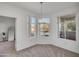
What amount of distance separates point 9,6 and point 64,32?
3025mm

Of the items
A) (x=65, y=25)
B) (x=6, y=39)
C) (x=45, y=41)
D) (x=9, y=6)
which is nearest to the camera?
(x=9, y=6)

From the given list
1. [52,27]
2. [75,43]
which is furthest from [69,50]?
[52,27]

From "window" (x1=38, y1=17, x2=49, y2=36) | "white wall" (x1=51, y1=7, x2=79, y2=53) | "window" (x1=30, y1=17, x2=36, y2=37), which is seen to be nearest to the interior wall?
"window" (x1=30, y1=17, x2=36, y2=37)

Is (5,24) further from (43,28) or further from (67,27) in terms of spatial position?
(67,27)

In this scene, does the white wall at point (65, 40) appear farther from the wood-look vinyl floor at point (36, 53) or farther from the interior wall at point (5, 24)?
the interior wall at point (5, 24)

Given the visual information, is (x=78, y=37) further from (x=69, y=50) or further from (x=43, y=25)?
(x=43, y=25)

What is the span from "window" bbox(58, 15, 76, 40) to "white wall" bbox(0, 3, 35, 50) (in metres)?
1.85

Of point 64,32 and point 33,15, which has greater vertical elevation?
point 33,15

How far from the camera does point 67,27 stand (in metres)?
4.36

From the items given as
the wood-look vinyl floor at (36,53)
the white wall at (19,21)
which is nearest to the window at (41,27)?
the white wall at (19,21)

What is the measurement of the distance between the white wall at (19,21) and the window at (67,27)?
72.7 inches

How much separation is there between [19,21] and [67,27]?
2431 millimetres

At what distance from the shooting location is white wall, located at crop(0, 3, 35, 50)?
329 centimetres

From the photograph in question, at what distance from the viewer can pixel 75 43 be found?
3.70m
